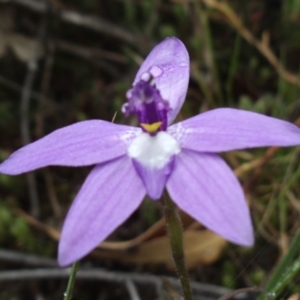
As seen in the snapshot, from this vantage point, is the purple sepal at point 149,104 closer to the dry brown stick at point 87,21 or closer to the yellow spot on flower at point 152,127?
the yellow spot on flower at point 152,127

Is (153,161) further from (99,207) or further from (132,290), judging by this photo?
(132,290)

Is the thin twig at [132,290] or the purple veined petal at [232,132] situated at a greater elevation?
the purple veined petal at [232,132]

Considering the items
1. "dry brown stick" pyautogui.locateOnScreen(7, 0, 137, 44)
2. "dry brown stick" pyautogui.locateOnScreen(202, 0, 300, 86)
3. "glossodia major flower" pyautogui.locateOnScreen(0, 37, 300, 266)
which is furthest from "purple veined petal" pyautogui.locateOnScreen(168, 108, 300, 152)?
"dry brown stick" pyautogui.locateOnScreen(7, 0, 137, 44)

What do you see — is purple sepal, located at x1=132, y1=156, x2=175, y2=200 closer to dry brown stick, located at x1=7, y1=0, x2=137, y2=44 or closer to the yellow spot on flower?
the yellow spot on flower

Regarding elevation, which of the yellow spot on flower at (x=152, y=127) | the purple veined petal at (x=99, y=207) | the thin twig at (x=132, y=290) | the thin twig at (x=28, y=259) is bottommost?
the thin twig at (x=28, y=259)

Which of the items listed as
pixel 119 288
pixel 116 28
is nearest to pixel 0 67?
pixel 116 28

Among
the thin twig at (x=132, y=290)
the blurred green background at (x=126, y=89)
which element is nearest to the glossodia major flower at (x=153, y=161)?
the thin twig at (x=132, y=290)

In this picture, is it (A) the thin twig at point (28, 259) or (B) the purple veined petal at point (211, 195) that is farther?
(A) the thin twig at point (28, 259)
